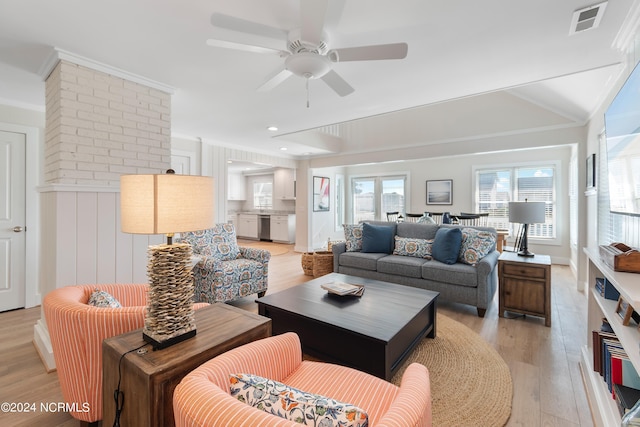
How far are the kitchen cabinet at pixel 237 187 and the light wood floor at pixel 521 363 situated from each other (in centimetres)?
650

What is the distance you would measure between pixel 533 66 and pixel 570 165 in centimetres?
410

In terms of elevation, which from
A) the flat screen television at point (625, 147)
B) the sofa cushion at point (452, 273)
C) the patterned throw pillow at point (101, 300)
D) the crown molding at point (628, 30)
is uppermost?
the crown molding at point (628, 30)

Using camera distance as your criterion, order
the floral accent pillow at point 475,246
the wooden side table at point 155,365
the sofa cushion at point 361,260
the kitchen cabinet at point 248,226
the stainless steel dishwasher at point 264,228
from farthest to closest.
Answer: the kitchen cabinet at point 248,226 → the stainless steel dishwasher at point 264,228 → the sofa cushion at point 361,260 → the floral accent pillow at point 475,246 → the wooden side table at point 155,365

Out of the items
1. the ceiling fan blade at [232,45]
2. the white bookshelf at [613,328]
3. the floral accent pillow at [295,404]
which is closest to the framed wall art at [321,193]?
the ceiling fan blade at [232,45]

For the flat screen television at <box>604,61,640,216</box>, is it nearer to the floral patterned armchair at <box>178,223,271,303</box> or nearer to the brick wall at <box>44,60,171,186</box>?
the floral patterned armchair at <box>178,223,271,303</box>

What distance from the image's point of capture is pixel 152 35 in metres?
2.03

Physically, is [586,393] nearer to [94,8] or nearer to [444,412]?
[444,412]

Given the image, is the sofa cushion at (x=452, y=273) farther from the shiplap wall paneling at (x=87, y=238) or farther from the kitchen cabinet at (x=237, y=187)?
the kitchen cabinet at (x=237, y=187)

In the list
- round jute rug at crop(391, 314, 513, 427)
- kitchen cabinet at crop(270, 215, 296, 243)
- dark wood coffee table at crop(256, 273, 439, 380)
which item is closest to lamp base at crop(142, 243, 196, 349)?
dark wood coffee table at crop(256, 273, 439, 380)

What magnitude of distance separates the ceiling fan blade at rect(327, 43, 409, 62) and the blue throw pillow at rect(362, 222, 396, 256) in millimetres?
2769

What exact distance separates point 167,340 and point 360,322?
3.96ft

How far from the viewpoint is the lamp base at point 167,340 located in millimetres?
1179

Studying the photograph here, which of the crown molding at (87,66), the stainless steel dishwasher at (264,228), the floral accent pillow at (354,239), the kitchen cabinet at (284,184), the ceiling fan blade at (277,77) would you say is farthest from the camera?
the stainless steel dishwasher at (264,228)

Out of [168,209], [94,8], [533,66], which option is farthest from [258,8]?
[533,66]
